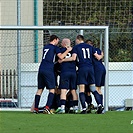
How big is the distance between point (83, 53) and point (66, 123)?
316cm

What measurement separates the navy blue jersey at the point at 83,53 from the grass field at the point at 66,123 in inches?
50.5

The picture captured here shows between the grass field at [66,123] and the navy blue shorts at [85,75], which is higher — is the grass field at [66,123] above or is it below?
below

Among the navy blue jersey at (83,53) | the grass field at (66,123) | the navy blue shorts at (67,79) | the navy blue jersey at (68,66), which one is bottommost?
the grass field at (66,123)

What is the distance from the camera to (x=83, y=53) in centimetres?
1592

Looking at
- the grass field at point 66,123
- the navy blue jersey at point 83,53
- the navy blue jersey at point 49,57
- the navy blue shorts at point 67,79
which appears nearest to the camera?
the grass field at point 66,123

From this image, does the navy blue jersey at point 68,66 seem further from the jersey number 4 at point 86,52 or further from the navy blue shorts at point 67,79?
the jersey number 4 at point 86,52

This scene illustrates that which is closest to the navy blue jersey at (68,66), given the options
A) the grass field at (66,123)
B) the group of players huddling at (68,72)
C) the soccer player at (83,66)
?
the group of players huddling at (68,72)

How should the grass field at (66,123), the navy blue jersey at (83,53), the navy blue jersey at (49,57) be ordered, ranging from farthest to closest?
the navy blue jersey at (83,53), the navy blue jersey at (49,57), the grass field at (66,123)

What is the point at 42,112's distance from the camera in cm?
1619

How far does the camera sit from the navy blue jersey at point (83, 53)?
1591 centimetres

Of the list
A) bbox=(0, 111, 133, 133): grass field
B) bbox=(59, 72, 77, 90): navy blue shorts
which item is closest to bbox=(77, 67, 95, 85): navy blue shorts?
bbox=(59, 72, 77, 90): navy blue shorts

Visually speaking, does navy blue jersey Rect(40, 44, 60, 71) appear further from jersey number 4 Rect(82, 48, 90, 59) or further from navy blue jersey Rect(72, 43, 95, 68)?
jersey number 4 Rect(82, 48, 90, 59)

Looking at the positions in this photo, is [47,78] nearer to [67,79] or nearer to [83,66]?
[67,79]

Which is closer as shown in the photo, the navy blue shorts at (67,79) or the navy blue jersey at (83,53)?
the navy blue jersey at (83,53)
